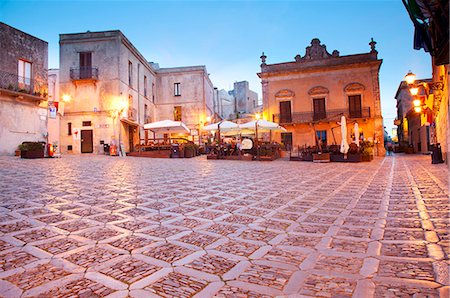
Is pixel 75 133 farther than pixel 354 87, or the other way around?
pixel 354 87

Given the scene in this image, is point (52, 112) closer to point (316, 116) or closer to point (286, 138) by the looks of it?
point (286, 138)

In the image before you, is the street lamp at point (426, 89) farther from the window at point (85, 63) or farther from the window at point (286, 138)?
the window at point (85, 63)

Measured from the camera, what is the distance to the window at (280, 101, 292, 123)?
968 inches

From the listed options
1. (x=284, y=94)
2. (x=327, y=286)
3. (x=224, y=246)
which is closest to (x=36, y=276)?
(x=224, y=246)

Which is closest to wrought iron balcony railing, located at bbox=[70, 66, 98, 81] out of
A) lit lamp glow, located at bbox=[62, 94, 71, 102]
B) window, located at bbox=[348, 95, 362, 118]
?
lit lamp glow, located at bbox=[62, 94, 71, 102]

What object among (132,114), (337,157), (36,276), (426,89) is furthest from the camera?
(132,114)

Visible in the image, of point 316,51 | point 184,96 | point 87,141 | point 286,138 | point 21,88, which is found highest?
point 316,51

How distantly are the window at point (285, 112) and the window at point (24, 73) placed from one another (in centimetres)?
1924

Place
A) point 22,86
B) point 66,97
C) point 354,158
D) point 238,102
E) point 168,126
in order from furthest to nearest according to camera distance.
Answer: point 238,102 < point 66,97 < point 168,126 < point 22,86 < point 354,158

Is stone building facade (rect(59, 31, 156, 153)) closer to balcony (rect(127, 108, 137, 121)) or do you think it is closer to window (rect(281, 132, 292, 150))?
balcony (rect(127, 108, 137, 121))

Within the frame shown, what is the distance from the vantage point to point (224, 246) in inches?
92.7

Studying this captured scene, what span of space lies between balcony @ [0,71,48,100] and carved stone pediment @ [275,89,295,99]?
722 inches

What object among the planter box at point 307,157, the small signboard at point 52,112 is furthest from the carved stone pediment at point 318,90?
the small signboard at point 52,112

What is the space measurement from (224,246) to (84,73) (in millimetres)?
23284
